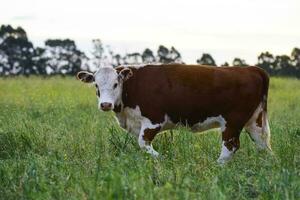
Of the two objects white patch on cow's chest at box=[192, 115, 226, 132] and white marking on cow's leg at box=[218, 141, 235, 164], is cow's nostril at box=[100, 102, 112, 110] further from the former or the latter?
white marking on cow's leg at box=[218, 141, 235, 164]

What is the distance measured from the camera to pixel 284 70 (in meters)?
48.5

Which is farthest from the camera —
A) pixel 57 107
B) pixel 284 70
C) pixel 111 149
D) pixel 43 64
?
pixel 43 64

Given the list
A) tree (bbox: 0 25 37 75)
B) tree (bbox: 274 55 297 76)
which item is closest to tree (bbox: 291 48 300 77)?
tree (bbox: 274 55 297 76)

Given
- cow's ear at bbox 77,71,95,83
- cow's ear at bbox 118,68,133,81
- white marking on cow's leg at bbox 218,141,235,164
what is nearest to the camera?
white marking on cow's leg at bbox 218,141,235,164

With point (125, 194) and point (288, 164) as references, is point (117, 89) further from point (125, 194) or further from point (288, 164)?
point (125, 194)

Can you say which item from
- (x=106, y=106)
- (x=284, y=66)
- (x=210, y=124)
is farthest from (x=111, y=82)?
(x=284, y=66)

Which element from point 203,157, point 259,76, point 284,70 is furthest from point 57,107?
point 284,70

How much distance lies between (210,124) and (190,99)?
0.45 meters

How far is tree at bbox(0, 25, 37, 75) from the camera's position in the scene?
51.0m

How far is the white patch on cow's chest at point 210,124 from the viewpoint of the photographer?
8.63 meters

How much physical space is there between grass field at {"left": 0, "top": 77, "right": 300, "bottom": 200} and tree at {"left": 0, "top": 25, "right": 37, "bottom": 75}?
39158 mm

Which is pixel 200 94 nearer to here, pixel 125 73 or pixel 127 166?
pixel 125 73

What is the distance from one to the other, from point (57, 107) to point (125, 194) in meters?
10.1

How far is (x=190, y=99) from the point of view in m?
8.66
